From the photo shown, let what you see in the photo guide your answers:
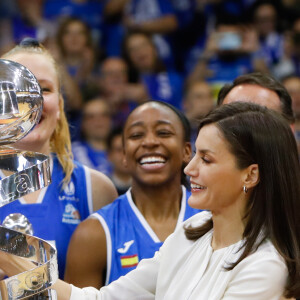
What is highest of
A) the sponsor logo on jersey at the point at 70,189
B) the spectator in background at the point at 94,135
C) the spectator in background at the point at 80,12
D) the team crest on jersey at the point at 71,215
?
the spectator in background at the point at 80,12

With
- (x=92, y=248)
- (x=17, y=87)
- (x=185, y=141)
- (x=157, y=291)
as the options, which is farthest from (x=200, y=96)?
(x=17, y=87)

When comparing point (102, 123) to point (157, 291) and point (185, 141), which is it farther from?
point (157, 291)

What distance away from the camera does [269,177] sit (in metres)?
1.78

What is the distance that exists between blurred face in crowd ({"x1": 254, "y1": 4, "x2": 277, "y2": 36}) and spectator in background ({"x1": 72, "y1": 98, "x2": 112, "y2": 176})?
68.2 inches

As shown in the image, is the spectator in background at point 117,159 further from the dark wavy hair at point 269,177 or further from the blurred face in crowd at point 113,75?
Result: the dark wavy hair at point 269,177

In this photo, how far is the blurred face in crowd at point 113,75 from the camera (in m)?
5.65

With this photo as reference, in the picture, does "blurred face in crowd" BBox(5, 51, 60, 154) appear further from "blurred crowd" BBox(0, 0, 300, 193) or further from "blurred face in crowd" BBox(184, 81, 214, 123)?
"blurred face in crowd" BBox(184, 81, 214, 123)

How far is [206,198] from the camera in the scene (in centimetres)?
181

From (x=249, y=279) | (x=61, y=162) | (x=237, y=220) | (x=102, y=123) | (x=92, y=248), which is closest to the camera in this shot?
(x=249, y=279)

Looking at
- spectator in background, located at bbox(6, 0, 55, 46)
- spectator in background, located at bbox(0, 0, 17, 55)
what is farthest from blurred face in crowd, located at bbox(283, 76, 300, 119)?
spectator in background, located at bbox(0, 0, 17, 55)

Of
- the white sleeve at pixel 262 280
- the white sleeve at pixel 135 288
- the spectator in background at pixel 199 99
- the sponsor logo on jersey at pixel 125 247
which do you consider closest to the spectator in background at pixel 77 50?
the spectator in background at pixel 199 99

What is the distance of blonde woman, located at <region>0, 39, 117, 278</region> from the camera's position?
237 cm

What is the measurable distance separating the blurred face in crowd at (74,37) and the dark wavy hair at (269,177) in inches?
157

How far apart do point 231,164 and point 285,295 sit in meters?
0.34
